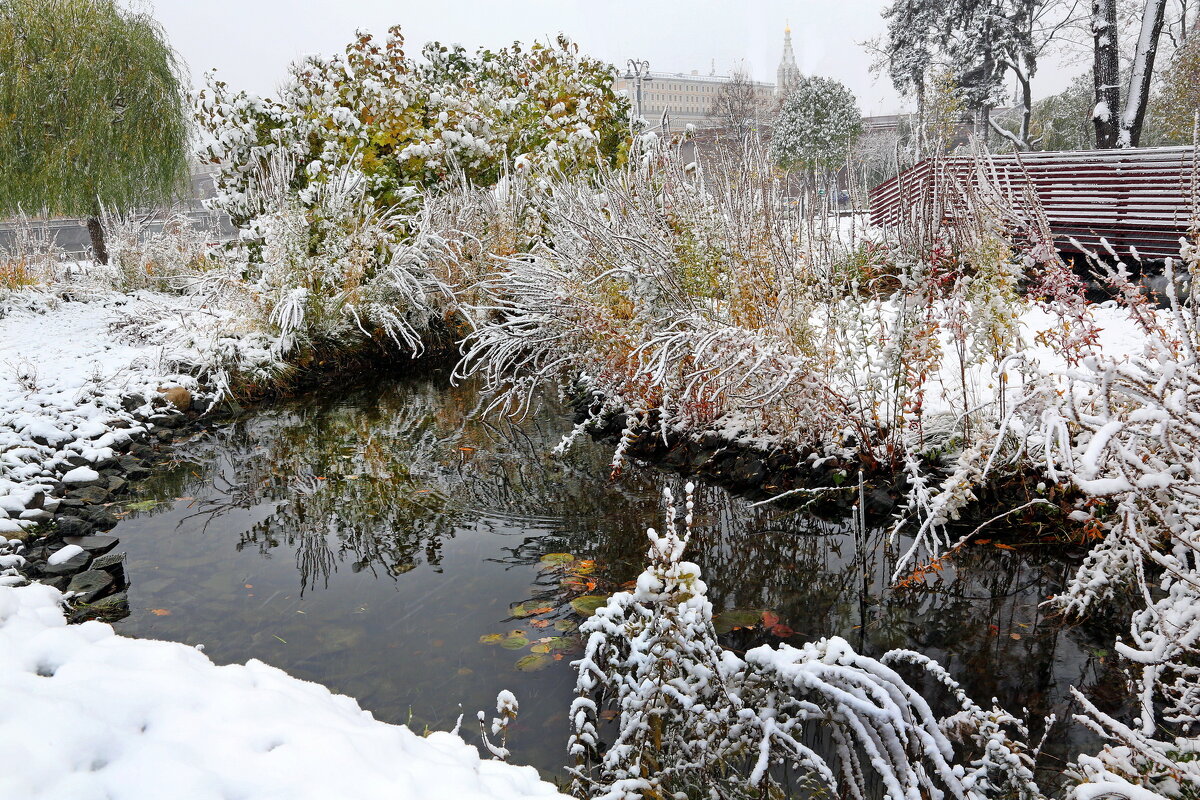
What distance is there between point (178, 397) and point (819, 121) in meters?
22.2

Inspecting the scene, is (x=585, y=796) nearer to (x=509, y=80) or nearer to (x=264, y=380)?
(x=264, y=380)

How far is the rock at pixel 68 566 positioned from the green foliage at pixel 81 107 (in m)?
9.60

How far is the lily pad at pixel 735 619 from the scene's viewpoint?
289 centimetres

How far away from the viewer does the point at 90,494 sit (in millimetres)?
4398

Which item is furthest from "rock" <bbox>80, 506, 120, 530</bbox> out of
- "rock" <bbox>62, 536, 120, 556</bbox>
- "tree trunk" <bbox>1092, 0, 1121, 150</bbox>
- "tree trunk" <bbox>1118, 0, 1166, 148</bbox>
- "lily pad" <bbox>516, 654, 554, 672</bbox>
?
"tree trunk" <bbox>1092, 0, 1121, 150</bbox>

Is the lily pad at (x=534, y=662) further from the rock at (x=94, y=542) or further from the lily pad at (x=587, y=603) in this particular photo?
the rock at (x=94, y=542)

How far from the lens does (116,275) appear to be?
10961 millimetres

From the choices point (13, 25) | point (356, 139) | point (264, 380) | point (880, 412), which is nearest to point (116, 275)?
point (13, 25)

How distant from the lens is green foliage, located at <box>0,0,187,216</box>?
10.1m

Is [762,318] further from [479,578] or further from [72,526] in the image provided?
[72,526]

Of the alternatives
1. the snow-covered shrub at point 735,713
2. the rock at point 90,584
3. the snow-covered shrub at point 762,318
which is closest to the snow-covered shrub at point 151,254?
the snow-covered shrub at point 762,318

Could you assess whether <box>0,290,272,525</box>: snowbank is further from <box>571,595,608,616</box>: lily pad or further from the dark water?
<box>571,595,608,616</box>: lily pad

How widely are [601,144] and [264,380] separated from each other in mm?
5413

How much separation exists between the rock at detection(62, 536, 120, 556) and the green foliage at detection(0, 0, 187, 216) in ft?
30.4
